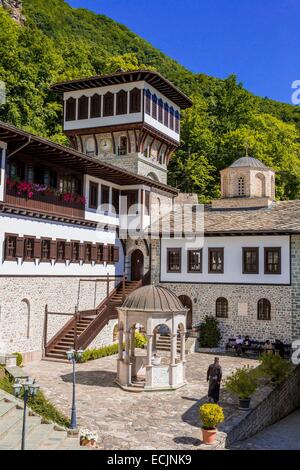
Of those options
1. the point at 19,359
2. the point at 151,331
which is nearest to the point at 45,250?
the point at 19,359

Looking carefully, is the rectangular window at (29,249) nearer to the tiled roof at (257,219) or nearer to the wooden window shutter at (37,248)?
the wooden window shutter at (37,248)

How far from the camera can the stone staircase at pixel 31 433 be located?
38.5 feet

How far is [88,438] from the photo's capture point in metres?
12.2

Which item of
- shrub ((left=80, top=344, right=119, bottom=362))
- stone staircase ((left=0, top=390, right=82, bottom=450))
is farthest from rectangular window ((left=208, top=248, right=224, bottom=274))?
stone staircase ((left=0, top=390, right=82, bottom=450))

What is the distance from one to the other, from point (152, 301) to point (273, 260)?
370 inches

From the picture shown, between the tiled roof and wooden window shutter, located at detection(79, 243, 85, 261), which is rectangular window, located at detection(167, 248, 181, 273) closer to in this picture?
the tiled roof

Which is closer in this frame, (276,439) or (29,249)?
(276,439)

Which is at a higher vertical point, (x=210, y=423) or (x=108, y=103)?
(x=108, y=103)

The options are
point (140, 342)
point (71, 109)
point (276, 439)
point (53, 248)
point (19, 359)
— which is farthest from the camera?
point (71, 109)

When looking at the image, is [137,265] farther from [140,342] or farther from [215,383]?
[215,383]

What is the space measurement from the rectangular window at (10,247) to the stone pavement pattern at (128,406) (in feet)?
14.7

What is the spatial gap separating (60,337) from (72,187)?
7.15 meters

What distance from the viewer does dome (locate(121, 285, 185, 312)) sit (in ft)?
59.6
